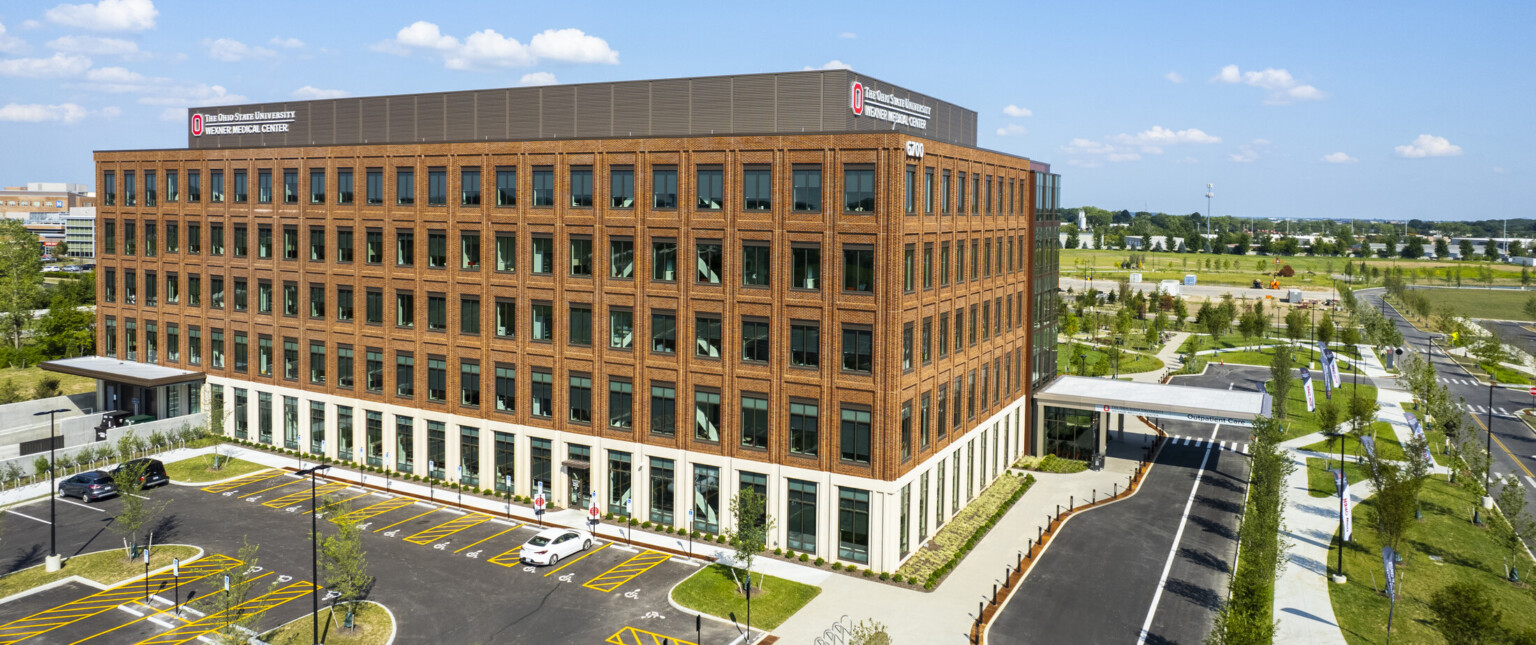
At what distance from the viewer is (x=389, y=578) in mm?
41094

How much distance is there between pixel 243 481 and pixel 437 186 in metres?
20.8

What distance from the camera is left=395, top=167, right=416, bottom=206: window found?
2215 inches

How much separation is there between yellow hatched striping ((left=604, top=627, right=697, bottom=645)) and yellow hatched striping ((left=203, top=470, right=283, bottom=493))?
31578 mm

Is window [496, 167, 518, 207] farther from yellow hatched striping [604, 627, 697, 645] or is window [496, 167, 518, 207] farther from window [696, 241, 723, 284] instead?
yellow hatched striping [604, 627, 697, 645]

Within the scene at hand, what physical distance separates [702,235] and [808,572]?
1652 centimetres

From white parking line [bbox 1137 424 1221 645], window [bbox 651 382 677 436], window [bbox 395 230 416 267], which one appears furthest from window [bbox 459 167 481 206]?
white parking line [bbox 1137 424 1221 645]

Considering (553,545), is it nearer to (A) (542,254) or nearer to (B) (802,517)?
(B) (802,517)

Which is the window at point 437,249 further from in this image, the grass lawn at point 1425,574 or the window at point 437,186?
the grass lawn at point 1425,574

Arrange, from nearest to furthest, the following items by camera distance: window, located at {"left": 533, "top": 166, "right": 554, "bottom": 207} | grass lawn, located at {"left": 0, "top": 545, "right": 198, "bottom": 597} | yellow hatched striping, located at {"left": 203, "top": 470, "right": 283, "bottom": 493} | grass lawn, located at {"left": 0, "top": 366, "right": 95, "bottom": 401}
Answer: grass lawn, located at {"left": 0, "top": 545, "right": 198, "bottom": 597} → window, located at {"left": 533, "top": 166, "right": 554, "bottom": 207} → yellow hatched striping, located at {"left": 203, "top": 470, "right": 283, "bottom": 493} → grass lawn, located at {"left": 0, "top": 366, "right": 95, "bottom": 401}

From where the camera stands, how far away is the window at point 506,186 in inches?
2062

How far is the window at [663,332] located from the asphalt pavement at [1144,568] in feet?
65.3

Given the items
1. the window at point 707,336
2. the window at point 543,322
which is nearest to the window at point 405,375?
the window at point 543,322

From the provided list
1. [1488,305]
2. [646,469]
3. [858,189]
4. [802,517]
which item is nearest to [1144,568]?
[802,517]

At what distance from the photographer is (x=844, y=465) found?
43.8 metres
